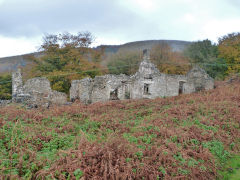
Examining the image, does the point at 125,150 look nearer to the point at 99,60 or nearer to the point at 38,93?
the point at 38,93

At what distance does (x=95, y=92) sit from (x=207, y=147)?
11.7 metres

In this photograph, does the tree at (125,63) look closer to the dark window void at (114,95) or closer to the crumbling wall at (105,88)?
the crumbling wall at (105,88)

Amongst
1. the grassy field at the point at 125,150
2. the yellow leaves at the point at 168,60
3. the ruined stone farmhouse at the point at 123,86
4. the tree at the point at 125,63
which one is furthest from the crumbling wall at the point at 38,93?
the yellow leaves at the point at 168,60

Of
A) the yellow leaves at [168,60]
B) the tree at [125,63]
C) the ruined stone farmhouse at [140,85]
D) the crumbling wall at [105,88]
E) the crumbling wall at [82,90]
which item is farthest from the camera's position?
the tree at [125,63]

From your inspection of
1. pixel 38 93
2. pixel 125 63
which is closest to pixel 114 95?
pixel 38 93

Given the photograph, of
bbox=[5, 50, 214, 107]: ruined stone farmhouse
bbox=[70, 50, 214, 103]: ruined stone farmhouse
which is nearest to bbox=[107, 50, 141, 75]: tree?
bbox=[70, 50, 214, 103]: ruined stone farmhouse

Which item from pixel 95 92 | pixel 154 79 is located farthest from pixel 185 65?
pixel 95 92

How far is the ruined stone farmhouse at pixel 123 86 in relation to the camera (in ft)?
53.4

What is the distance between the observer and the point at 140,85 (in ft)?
55.8

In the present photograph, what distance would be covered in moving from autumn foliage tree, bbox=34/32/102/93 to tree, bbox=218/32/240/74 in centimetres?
1951

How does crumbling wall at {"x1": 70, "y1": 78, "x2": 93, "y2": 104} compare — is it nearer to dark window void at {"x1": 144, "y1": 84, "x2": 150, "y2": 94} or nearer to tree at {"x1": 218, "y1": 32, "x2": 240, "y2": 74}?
dark window void at {"x1": 144, "y1": 84, "x2": 150, "y2": 94}

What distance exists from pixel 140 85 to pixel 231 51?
19.4 meters

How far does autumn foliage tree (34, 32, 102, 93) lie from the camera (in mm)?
24422

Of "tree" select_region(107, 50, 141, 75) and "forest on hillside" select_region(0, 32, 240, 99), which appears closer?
"forest on hillside" select_region(0, 32, 240, 99)
